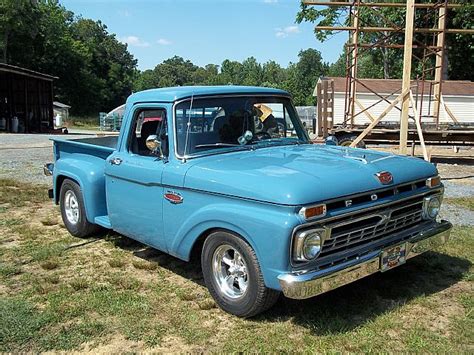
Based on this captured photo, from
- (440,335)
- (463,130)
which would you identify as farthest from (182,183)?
(463,130)

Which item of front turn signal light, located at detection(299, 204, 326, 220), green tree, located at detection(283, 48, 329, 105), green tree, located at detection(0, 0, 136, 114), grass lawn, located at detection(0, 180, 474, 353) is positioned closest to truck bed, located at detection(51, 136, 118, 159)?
grass lawn, located at detection(0, 180, 474, 353)

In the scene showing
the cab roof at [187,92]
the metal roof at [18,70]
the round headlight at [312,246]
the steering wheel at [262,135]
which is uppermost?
the metal roof at [18,70]

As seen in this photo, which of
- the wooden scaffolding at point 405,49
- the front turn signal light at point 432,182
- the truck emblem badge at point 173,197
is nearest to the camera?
the truck emblem badge at point 173,197

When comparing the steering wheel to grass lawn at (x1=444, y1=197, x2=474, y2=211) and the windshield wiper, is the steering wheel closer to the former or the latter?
the windshield wiper

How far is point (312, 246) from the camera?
3643 mm

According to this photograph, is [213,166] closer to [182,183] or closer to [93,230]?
[182,183]

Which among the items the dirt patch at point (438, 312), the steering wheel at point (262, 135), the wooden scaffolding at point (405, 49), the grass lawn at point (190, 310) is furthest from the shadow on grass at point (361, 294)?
the wooden scaffolding at point (405, 49)

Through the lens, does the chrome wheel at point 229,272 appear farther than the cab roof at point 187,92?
No

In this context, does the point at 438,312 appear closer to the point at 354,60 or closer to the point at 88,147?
the point at 88,147

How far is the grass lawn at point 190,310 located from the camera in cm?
377

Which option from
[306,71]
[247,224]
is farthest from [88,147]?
[306,71]

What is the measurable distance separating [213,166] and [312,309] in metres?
1.51

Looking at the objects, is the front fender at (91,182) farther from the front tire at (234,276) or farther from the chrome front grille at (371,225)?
the chrome front grille at (371,225)

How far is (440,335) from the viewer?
3.85 m
